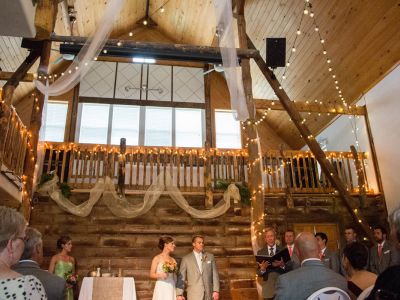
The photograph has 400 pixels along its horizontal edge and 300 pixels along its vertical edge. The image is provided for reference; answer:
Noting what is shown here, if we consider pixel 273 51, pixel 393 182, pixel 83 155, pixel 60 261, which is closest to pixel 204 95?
pixel 273 51

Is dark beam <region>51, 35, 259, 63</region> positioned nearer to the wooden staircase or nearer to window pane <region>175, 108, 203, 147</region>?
the wooden staircase

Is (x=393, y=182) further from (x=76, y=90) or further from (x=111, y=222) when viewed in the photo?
(x=76, y=90)

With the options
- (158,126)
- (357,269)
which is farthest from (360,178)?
(357,269)

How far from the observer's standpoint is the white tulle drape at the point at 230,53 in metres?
5.80

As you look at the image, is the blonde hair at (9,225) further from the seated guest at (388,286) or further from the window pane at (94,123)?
the window pane at (94,123)

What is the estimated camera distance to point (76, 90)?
443 inches

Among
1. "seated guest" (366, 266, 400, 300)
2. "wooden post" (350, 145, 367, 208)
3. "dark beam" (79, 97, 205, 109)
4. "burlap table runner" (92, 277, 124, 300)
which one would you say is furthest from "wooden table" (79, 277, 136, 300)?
"dark beam" (79, 97, 205, 109)

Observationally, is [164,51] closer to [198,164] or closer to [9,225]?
[198,164]

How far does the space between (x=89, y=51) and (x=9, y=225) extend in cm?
459

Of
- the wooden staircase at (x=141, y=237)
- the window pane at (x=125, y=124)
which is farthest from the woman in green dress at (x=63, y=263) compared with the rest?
the window pane at (x=125, y=124)

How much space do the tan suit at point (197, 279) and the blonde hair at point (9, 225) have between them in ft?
12.6

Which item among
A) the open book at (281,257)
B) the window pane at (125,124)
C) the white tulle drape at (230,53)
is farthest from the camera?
the window pane at (125,124)

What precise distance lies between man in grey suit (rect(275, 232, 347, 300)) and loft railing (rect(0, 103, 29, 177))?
4.34 metres

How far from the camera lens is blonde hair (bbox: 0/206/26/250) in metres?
1.76
